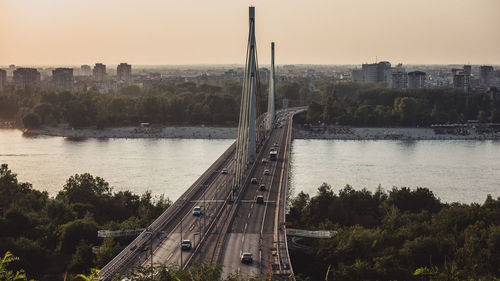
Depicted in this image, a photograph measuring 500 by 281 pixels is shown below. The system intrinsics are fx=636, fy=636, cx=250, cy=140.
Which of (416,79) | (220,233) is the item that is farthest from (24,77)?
(220,233)

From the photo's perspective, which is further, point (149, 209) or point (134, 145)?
point (134, 145)

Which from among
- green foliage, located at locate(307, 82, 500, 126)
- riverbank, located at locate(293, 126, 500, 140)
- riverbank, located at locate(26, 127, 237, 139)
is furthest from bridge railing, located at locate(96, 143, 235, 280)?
green foliage, located at locate(307, 82, 500, 126)

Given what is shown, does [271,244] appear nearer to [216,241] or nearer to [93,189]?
[216,241]

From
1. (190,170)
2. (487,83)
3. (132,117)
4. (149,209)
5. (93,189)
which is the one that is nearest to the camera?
(149,209)

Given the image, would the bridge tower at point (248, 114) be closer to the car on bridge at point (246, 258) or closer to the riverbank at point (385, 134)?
the car on bridge at point (246, 258)

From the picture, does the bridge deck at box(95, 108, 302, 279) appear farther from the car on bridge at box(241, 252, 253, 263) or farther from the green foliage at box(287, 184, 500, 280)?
the green foliage at box(287, 184, 500, 280)

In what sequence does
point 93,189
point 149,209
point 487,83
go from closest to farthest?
point 149,209
point 93,189
point 487,83

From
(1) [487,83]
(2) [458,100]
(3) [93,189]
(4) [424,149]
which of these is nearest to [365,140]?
(4) [424,149]
